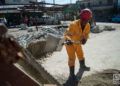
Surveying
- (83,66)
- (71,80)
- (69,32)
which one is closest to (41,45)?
(83,66)

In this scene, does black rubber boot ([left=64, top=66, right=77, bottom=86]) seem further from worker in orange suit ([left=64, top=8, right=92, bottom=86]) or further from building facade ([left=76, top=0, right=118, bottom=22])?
building facade ([left=76, top=0, right=118, bottom=22])

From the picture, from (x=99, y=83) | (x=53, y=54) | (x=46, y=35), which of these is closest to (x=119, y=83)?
(x=99, y=83)

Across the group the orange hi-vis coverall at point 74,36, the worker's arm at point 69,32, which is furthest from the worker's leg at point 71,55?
the worker's arm at point 69,32

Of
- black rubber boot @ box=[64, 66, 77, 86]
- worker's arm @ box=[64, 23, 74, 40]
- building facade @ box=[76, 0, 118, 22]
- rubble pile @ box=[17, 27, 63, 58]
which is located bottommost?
building facade @ box=[76, 0, 118, 22]

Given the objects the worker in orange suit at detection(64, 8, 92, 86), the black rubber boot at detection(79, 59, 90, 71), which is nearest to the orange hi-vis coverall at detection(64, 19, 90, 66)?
the worker in orange suit at detection(64, 8, 92, 86)

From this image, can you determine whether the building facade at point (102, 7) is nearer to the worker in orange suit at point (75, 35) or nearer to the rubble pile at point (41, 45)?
the rubble pile at point (41, 45)

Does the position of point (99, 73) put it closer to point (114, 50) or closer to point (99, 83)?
point (99, 83)

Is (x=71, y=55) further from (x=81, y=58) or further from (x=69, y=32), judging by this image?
(x=81, y=58)

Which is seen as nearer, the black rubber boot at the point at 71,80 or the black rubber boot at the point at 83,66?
the black rubber boot at the point at 71,80

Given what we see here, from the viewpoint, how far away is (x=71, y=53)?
652 centimetres

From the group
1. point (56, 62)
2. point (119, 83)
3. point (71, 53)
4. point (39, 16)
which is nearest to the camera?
point (119, 83)

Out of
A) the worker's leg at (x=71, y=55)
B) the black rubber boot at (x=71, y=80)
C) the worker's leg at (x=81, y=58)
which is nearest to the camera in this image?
the black rubber boot at (x=71, y=80)

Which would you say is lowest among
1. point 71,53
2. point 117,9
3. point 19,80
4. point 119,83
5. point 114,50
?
point 117,9

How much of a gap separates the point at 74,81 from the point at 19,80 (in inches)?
198
